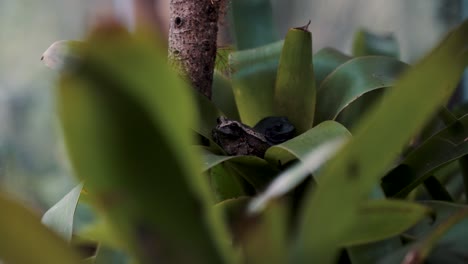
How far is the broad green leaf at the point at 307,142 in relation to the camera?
500mm

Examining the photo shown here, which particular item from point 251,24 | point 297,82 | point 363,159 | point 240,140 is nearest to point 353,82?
point 297,82

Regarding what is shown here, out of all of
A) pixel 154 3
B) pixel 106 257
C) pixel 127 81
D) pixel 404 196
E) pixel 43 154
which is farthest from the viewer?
pixel 43 154

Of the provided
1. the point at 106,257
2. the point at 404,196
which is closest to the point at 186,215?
the point at 106,257

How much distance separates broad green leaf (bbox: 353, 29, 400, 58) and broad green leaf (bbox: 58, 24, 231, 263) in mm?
746

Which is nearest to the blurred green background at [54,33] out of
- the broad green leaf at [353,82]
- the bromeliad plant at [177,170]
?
the broad green leaf at [353,82]

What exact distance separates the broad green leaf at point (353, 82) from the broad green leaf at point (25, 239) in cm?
47

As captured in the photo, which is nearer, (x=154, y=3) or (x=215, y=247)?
(x=215, y=247)

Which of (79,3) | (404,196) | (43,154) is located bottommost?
(43,154)

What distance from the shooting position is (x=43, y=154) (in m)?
1.52

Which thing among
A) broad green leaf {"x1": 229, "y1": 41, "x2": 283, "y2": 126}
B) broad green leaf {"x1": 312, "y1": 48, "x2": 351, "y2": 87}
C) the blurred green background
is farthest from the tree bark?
the blurred green background

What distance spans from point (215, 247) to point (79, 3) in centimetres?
147

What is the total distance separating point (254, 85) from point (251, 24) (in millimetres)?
238

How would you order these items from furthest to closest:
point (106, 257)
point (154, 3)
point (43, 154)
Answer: point (43, 154) < point (154, 3) < point (106, 257)

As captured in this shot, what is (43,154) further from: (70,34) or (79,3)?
(79,3)
